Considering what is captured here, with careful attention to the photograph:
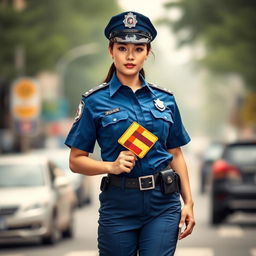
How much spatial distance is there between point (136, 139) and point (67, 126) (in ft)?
182

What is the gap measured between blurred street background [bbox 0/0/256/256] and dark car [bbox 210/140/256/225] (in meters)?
0.02

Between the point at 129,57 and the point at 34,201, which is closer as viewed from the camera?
the point at 129,57

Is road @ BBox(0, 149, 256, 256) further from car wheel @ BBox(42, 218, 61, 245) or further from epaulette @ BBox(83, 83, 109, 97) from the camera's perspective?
epaulette @ BBox(83, 83, 109, 97)

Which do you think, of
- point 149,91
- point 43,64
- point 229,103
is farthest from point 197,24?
point 229,103

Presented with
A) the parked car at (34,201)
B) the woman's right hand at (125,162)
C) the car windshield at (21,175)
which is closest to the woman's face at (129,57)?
the woman's right hand at (125,162)

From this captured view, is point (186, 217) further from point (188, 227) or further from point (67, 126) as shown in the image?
point (67, 126)

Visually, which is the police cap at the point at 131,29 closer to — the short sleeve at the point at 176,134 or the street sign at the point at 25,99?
the short sleeve at the point at 176,134

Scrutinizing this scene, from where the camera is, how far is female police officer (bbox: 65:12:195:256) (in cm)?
621

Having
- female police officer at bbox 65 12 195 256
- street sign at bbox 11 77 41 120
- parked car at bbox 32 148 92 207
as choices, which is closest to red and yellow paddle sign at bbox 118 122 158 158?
female police officer at bbox 65 12 195 256

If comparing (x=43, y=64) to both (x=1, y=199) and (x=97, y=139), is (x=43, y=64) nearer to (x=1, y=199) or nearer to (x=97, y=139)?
(x=1, y=199)

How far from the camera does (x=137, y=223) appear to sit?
6258mm

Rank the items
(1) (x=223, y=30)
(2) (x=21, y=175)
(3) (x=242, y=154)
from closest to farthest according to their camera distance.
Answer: (2) (x=21, y=175) < (3) (x=242, y=154) < (1) (x=223, y=30)

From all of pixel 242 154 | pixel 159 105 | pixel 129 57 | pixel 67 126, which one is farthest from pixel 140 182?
pixel 67 126

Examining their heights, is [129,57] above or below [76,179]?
above
